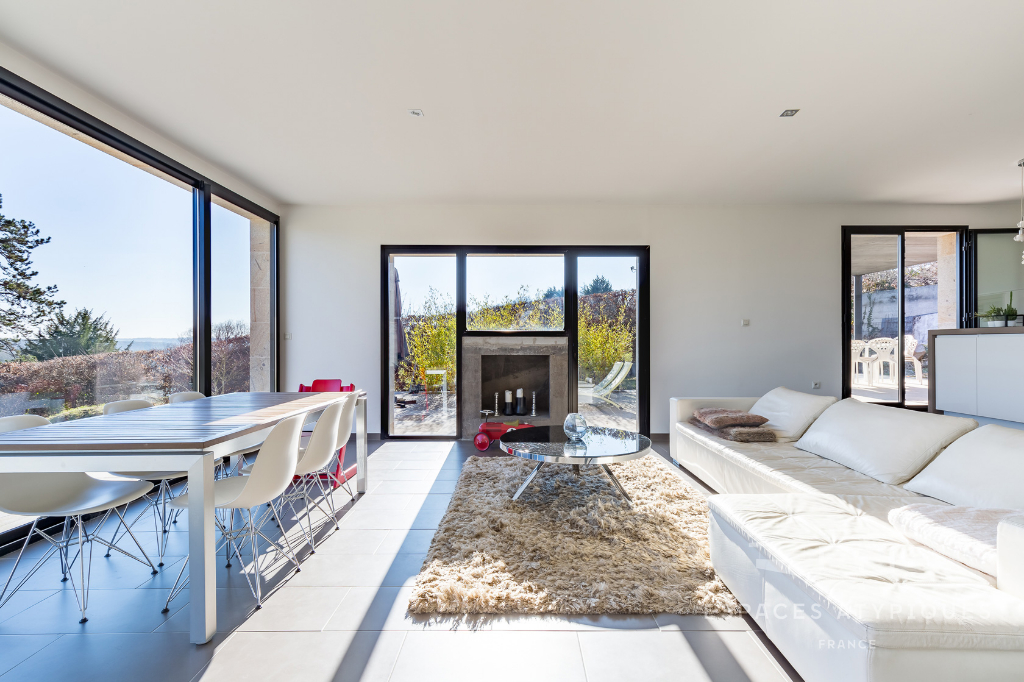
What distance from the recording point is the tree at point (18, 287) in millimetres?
2516

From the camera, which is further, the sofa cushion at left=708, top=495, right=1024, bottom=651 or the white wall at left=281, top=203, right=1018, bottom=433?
the white wall at left=281, top=203, right=1018, bottom=433

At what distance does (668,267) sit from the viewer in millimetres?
5371

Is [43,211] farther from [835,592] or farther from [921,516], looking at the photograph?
[921,516]

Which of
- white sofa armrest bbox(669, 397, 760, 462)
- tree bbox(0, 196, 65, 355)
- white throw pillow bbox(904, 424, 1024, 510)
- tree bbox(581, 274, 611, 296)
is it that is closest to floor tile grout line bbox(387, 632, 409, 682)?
white throw pillow bbox(904, 424, 1024, 510)

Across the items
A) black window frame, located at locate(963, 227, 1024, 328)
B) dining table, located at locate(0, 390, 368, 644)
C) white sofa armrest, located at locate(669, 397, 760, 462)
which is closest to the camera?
dining table, located at locate(0, 390, 368, 644)

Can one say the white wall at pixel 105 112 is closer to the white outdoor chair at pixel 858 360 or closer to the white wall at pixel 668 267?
the white wall at pixel 668 267

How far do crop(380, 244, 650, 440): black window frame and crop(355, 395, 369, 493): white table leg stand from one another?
1.83m

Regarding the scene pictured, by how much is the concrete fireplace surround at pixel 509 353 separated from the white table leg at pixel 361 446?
1.94 m

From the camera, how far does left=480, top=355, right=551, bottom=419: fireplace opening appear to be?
222 inches

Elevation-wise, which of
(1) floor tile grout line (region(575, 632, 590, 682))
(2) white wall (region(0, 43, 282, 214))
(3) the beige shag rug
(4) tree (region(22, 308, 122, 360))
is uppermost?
(2) white wall (region(0, 43, 282, 214))

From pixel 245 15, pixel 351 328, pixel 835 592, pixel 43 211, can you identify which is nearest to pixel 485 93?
pixel 245 15

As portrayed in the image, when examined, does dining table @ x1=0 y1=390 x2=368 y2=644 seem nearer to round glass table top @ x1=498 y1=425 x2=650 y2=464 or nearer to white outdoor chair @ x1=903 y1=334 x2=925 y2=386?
round glass table top @ x1=498 y1=425 x2=650 y2=464

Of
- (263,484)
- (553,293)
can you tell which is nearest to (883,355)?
(553,293)

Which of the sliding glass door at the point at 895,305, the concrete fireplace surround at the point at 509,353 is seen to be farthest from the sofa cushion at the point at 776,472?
the sliding glass door at the point at 895,305
